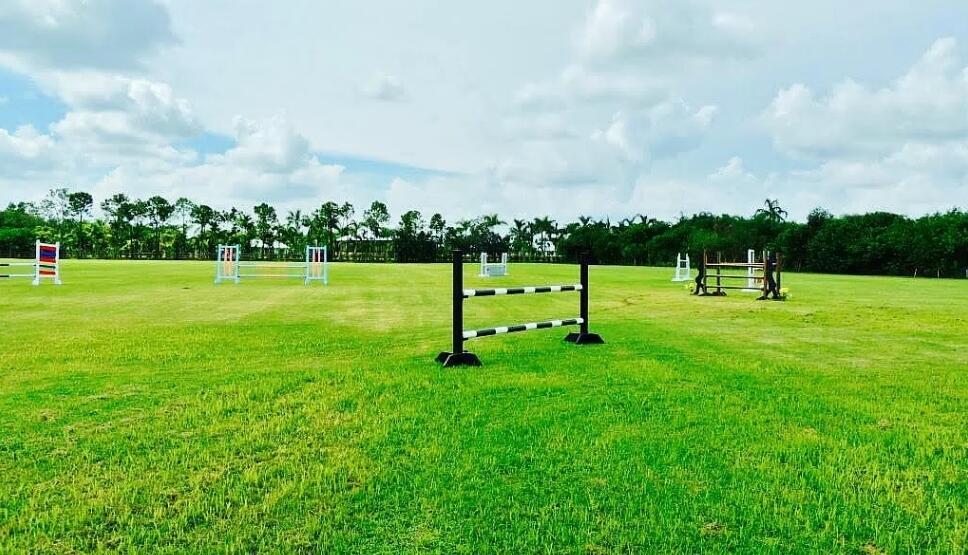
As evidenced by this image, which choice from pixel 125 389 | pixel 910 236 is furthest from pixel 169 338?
pixel 910 236

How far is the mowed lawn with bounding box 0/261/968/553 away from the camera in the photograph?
3.16m

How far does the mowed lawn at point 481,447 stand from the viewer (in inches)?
124

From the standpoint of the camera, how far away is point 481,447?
435cm

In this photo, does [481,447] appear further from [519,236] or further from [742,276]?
[519,236]

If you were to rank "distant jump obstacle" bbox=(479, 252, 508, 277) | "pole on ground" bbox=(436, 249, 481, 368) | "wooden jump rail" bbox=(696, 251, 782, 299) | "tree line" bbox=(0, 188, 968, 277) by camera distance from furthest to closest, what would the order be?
"tree line" bbox=(0, 188, 968, 277) < "distant jump obstacle" bbox=(479, 252, 508, 277) < "wooden jump rail" bbox=(696, 251, 782, 299) < "pole on ground" bbox=(436, 249, 481, 368)

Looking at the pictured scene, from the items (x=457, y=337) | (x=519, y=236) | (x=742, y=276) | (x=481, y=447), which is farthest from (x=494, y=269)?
(x=519, y=236)

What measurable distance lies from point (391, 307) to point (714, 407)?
10.6 m

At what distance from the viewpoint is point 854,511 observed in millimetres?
3387

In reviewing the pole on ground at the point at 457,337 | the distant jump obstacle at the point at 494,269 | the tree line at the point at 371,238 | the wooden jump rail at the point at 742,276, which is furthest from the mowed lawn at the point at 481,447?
the tree line at the point at 371,238

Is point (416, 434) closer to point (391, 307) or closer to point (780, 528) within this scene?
point (780, 528)

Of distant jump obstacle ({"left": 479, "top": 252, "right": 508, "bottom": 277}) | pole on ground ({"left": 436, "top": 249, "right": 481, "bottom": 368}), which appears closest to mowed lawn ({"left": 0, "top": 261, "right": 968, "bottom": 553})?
pole on ground ({"left": 436, "top": 249, "right": 481, "bottom": 368})

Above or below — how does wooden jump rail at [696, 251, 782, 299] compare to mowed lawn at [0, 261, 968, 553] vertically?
above

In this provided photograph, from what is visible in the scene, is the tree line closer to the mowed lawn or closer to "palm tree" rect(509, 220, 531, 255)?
"palm tree" rect(509, 220, 531, 255)

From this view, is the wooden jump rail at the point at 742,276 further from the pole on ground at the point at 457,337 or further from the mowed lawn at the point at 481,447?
the pole on ground at the point at 457,337
